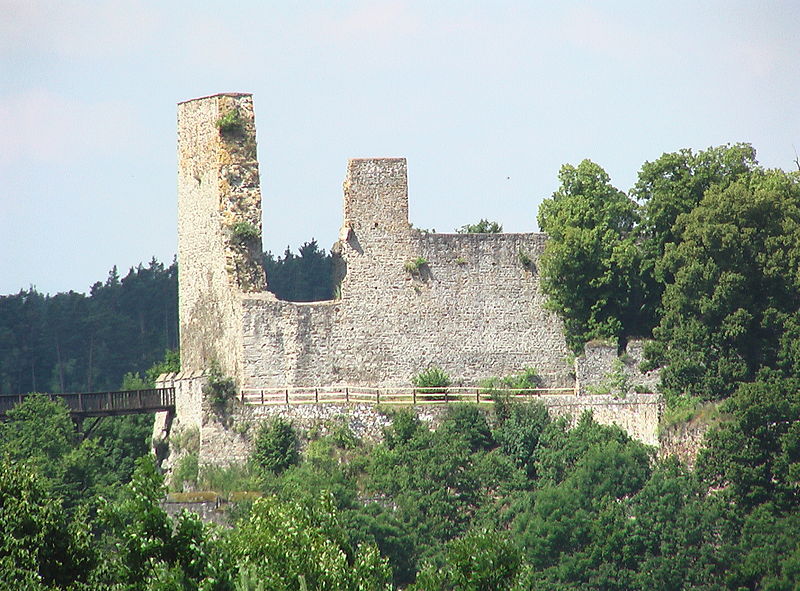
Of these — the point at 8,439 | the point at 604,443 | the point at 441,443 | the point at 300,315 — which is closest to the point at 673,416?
the point at 604,443

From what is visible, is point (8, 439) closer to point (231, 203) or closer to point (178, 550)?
point (231, 203)

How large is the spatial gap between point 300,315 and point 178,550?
15636 mm

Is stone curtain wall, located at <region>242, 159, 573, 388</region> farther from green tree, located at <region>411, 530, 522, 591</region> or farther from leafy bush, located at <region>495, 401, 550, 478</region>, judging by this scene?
green tree, located at <region>411, 530, 522, 591</region>

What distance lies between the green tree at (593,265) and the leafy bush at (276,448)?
718cm

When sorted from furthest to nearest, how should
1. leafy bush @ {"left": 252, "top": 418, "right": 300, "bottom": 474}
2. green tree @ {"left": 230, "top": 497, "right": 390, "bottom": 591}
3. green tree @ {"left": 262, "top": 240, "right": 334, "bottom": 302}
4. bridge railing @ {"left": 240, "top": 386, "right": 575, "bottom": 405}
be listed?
green tree @ {"left": 262, "top": 240, "right": 334, "bottom": 302} → bridge railing @ {"left": 240, "top": 386, "right": 575, "bottom": 405} → leafy bush @ {"left": 252, "top": 418, "right": 300, "bottom": 474} → green tree @ {"left": 230, "top": 497, "right": 390, "bottom": 591}

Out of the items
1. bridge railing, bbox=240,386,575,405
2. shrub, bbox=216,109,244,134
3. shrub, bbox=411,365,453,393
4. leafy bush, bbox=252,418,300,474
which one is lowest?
leafy bush, bbox=252,418,300,474

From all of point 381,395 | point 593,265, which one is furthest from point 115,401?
point 593,265

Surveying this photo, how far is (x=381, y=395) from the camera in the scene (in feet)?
172

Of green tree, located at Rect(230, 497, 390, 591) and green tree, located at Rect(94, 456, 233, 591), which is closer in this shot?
green tree, located at Rect(94, 456, 233, 591)

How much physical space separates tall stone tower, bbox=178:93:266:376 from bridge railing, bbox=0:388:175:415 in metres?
1.07

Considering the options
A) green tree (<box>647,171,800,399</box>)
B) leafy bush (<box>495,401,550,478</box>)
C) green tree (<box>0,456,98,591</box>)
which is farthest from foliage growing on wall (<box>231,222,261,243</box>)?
green tree (<box>0,456,98,591</box>)

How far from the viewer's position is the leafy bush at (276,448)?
49.8 m

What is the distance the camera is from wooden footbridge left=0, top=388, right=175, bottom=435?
53656 mm

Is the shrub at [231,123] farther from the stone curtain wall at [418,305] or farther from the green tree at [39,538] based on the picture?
the green tree at [39,538]
